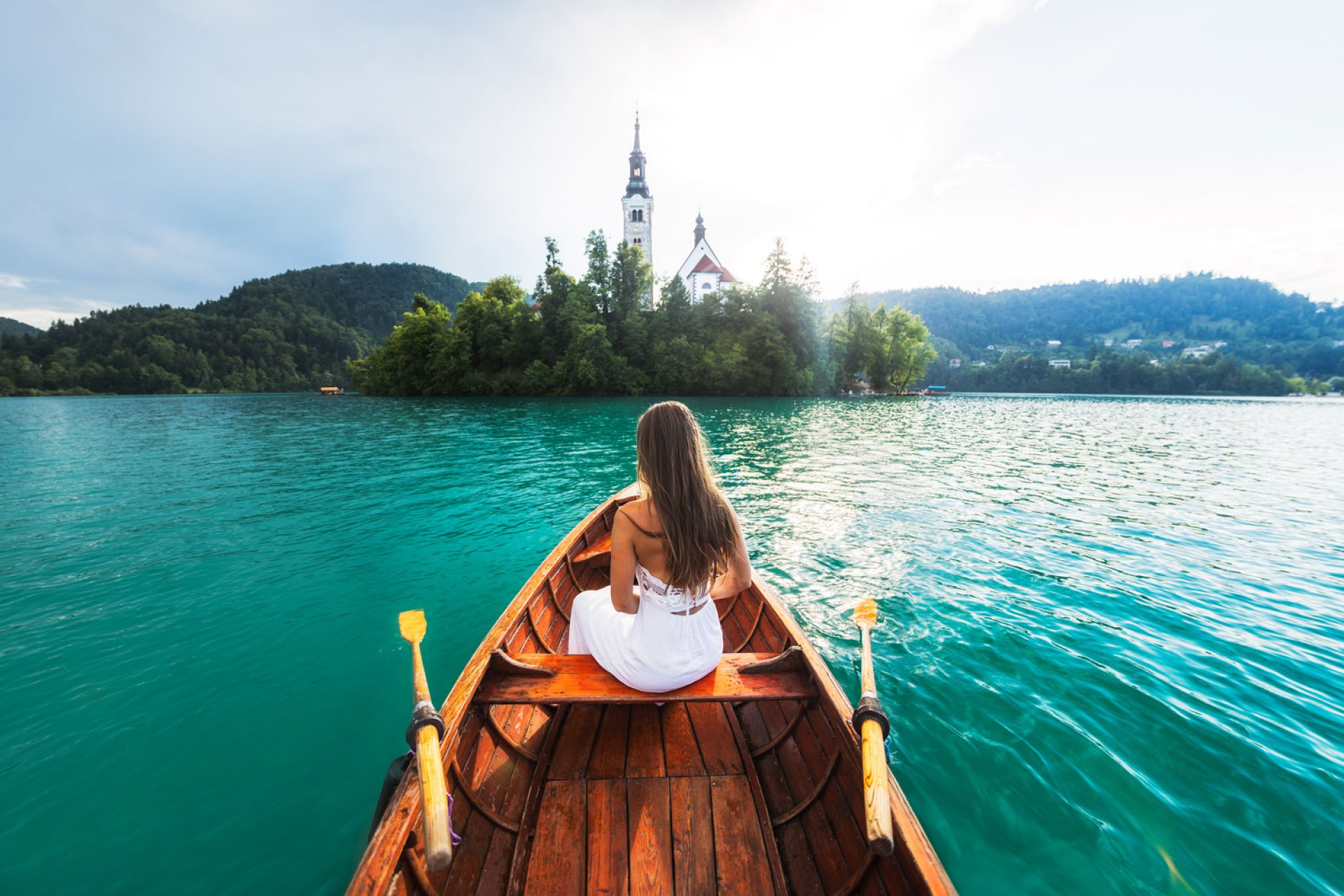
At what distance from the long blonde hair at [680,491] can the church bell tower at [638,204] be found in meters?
73.9

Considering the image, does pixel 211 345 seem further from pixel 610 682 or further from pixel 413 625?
pixel 610 682

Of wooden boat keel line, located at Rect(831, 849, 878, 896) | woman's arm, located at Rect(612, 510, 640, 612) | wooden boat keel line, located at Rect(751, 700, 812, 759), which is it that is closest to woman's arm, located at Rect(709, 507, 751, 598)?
woman's arm, located at Rect(612, 510, 640, 612)

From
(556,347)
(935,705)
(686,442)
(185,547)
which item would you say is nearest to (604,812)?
(686,442)

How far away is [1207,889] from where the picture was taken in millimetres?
2727

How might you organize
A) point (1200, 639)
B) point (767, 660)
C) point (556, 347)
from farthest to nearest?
point (556, 347) < point (1200, 639) < point (767, 660)

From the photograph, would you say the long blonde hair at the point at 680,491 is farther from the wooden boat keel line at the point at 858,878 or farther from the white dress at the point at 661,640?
the wooden boat keel line at the point at 858,878

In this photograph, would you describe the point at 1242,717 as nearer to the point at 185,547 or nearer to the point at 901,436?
the point at 185,547

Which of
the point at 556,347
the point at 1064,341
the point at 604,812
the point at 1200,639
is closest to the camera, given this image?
the point at 604,812

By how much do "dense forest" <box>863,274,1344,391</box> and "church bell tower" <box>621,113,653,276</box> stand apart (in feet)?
247

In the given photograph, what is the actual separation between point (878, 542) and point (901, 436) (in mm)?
15786

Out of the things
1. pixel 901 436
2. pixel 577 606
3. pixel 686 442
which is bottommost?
pixel 901 436

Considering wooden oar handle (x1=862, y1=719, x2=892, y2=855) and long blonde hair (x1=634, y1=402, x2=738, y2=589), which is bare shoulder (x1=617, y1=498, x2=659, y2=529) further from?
wooden oar handle (x1=862, y1=719, x2=892, y2=855)

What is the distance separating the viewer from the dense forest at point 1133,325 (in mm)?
105000

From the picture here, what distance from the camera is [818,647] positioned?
16.4ft
